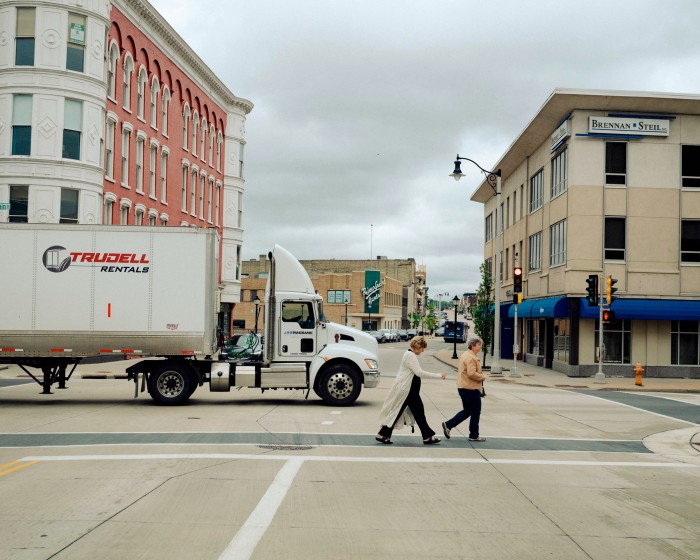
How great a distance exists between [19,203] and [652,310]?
93.1 feet

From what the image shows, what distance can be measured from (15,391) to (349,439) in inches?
522

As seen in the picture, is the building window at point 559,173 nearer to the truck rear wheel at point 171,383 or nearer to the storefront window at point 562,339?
the storefront window at point 562,339

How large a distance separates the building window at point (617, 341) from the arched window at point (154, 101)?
27336 millimetres

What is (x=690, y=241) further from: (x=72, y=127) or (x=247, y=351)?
(x=72, y=127)

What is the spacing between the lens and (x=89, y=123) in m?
35.1

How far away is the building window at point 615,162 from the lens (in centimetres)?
3459

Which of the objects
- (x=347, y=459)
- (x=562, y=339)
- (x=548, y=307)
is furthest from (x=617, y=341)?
(x=347, y=459)

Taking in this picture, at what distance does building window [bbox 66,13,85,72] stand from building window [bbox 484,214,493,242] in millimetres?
35892

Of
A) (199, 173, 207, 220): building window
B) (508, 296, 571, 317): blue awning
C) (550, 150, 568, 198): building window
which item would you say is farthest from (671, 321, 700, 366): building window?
(199, 173, 207, 220): building window

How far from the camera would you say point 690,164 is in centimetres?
3469

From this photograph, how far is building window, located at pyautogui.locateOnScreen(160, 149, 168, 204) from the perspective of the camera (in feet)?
152

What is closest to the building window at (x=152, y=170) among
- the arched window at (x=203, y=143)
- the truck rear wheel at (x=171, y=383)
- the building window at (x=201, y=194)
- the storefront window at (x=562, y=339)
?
the building window at (x=201, y=194)

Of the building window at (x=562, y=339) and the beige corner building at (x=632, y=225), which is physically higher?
the beige corner building at (x=632, y=225)

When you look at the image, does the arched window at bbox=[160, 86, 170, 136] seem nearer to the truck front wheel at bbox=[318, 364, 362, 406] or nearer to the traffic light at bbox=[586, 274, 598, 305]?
the traffic light at bbox=[586, 274, 598, 305]
